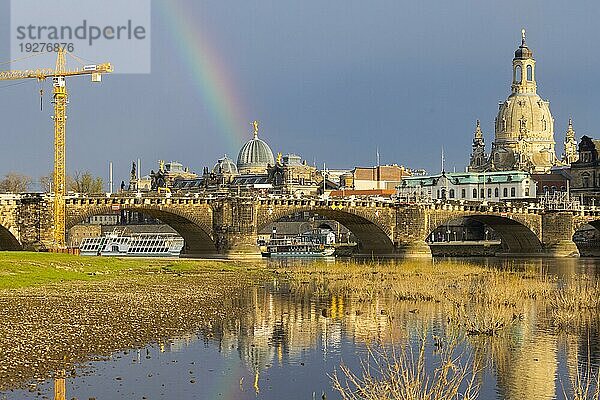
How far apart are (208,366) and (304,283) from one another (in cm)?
3712

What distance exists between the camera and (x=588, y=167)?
195875 millimetres

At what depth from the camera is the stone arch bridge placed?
10469 cm

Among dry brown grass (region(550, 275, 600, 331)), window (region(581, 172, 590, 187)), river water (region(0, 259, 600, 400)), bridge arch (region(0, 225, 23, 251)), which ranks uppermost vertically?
window (region(581, 172, 590, 187))

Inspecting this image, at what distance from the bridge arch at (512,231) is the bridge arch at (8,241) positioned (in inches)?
2310

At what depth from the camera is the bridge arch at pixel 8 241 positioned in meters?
104

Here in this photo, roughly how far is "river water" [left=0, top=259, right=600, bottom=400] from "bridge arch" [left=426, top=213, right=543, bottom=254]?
96964 mm

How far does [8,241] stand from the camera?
10600 cm

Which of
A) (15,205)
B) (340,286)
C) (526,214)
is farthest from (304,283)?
(526,214)

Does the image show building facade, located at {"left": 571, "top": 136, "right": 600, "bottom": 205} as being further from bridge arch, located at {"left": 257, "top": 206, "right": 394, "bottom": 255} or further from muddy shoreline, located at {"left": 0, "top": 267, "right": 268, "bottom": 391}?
muddy shoreline, located at {"left": 0, "top": 267, "right": 268, "bottom": 391}

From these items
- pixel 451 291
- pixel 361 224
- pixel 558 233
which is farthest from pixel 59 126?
pixel 558 233

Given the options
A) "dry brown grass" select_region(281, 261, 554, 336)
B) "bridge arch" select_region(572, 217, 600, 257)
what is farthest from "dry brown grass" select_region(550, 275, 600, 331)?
"bridge arch" select_region(572, 217, 600, 257)

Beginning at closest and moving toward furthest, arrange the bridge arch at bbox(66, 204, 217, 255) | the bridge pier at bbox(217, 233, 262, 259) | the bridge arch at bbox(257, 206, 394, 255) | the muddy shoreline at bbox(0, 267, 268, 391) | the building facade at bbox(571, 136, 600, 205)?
the muddy shoreline at bbox(0, 267, 268, 391)
the bridge arch at bbox(66, 204, 217, 255)
the bridge pier at bbox(217, 233, 262, 259)
the bridge arch at bbox(257, 206, 394, 255)
the building facade at bbox(571, 136, 600, 205)

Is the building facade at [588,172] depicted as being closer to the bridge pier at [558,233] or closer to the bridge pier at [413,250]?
the bridge pier at [558,233]

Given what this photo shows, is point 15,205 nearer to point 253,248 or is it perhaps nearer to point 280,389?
point 253,248
